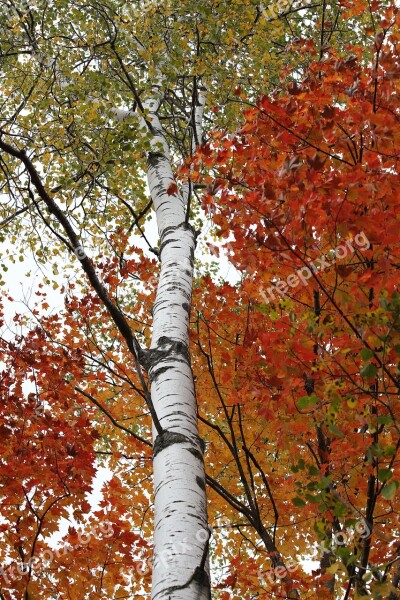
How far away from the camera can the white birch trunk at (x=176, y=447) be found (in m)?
2.13

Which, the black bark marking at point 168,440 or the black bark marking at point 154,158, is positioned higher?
the black bark marking at point 154,158

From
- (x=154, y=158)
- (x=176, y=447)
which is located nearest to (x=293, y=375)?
(x=176, y=447)

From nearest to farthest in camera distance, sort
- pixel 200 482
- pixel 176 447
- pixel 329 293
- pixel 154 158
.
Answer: pixel 200 482 → pixel 176 447 → pixel 329 293 → pixel 154 158

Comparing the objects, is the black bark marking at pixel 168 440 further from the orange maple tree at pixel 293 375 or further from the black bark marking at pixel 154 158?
the black bark marking at pixel 154 158

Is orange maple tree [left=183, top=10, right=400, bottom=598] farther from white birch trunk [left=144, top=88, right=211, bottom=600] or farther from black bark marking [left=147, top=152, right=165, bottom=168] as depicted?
black bark marking [left=147, top=152, right=165, bottom=168]

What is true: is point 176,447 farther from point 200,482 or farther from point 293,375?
point 293,375

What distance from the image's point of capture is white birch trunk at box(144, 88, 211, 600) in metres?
2.13

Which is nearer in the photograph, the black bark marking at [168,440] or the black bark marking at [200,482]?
the black bark marking at [200,482]

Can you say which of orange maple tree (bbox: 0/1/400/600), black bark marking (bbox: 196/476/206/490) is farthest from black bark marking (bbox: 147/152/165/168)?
black bark marking (bbox: 196/476/206/490)

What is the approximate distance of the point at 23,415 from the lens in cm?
488

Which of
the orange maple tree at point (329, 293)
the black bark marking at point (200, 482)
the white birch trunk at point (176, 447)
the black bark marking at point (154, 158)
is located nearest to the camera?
the white birch trunk at point (176, 447)

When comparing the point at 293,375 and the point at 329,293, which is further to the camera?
the point at 329,293

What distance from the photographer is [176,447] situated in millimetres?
2699

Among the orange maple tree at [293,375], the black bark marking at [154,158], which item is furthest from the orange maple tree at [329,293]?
the black bark marking at [154,158]
